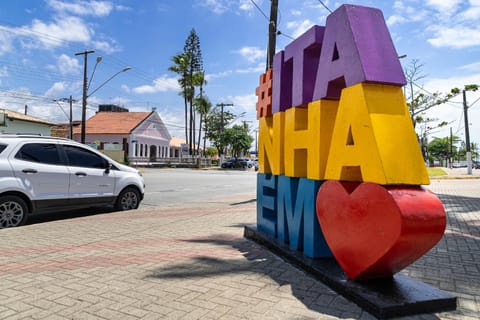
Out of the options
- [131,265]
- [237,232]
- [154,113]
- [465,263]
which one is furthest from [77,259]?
[154,113]

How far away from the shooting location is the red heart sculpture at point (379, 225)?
297 cm

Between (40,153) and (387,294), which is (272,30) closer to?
(40,153)

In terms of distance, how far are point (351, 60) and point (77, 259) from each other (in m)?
4.21

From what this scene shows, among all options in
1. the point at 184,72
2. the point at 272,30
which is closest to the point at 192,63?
the point at 184,72

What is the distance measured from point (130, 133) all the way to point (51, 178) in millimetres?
42017

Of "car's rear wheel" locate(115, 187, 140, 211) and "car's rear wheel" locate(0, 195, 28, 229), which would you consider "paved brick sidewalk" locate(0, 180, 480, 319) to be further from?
"car's rear wheel" locate(115, 187, 140, 211)

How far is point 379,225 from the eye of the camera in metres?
3.15

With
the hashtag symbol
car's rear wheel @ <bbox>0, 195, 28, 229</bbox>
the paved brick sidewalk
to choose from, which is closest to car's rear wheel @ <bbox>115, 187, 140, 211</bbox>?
the paved brick sidewalk

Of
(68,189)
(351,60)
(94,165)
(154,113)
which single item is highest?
(154,113)

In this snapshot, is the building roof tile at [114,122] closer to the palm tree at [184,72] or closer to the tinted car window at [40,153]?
the palm tree at [184,72]

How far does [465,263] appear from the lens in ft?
15.9

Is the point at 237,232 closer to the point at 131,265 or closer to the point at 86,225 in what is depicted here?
the point at 131,265

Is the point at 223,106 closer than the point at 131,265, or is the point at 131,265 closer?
the point at 131,265

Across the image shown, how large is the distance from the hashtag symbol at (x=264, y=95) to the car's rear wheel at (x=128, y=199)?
4.48m
